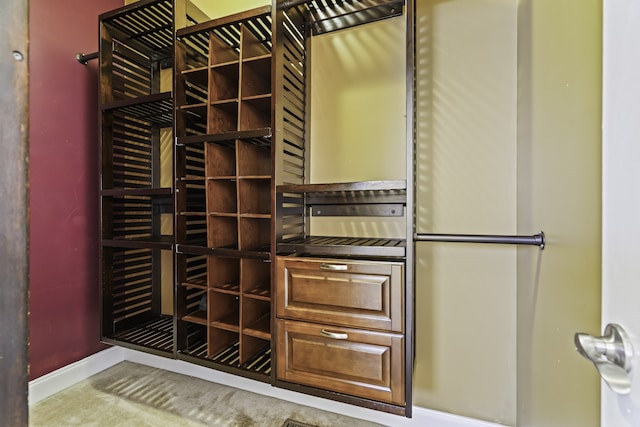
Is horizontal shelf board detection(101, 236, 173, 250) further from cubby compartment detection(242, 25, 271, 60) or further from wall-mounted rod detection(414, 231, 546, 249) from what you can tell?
wall-mounted rod detection(414, 231, 546, 249)

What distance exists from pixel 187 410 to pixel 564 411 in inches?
70.5

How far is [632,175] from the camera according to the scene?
1.27ft

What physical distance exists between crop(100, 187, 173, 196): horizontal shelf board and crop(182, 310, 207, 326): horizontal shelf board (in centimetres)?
72

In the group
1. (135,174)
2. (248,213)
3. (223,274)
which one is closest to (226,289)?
(223,274)

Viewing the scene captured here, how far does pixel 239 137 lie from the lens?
1439 mm

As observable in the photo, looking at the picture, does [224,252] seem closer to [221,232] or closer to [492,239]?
[221,232]

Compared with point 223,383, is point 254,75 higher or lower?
higher

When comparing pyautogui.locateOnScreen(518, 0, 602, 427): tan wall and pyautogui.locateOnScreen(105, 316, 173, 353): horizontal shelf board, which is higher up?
pyautogui.locateOnScreen(518, 0, 602, 427): tan wall

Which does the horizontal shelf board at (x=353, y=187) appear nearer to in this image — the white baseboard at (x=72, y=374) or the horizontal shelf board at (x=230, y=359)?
the horizontal shelf board at (x=230, y=359)

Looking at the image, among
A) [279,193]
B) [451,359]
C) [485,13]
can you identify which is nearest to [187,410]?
[279,193]

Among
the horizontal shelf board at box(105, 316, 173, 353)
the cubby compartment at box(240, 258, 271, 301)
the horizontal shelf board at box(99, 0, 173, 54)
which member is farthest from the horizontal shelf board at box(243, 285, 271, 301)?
the horizontal shelf board at box(99, 0, 173, 54)

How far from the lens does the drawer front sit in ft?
3.75

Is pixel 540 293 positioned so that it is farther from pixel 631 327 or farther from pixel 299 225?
pixel 299 225

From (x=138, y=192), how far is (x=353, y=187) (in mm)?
1321
